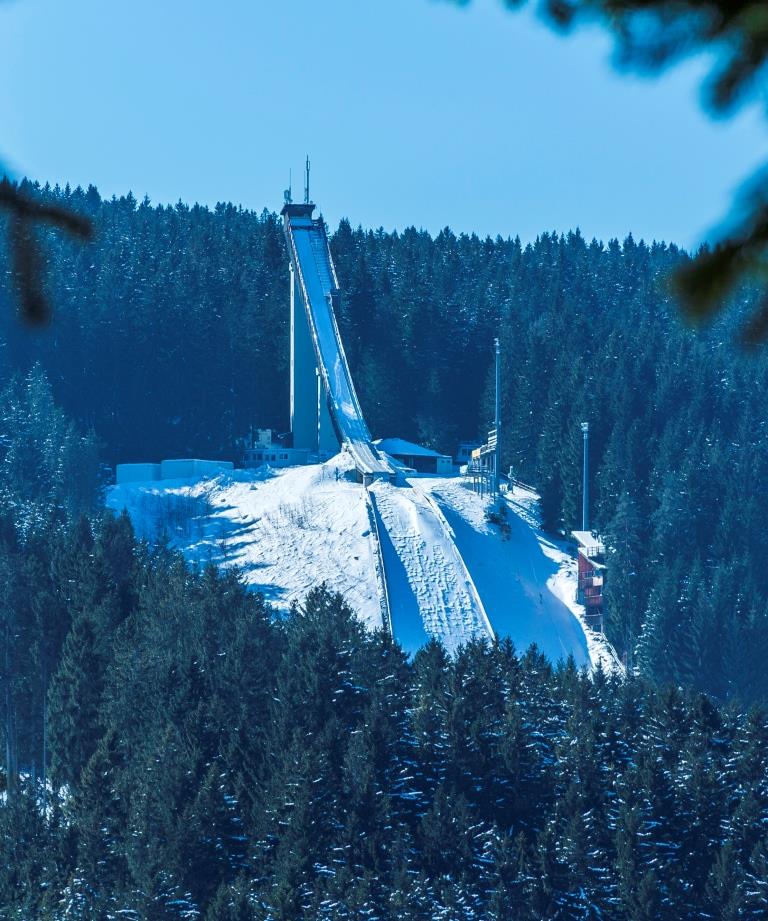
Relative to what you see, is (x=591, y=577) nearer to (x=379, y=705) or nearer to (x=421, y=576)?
(x=421, y=576)

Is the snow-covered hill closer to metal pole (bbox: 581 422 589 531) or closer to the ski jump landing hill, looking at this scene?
the ski jump landing hill

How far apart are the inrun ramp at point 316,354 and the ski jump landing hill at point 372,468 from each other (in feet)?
0.12

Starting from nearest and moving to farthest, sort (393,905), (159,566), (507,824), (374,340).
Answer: (393,905)
(507,824)
(159,566)
(374,340)

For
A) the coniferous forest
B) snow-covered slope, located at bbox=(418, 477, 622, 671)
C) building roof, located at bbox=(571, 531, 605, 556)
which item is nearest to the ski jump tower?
snow-covered slope, located at bbox=(418, 477, 622, 671)

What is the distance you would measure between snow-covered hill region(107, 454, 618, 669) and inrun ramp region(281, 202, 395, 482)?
3.44 m

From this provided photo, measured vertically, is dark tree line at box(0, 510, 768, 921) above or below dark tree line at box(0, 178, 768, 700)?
below

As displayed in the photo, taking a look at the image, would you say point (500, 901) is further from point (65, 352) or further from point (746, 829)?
point (65, 352)

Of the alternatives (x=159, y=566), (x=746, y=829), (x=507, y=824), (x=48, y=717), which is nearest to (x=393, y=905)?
(x=507, y=824)

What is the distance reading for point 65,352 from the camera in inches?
2498

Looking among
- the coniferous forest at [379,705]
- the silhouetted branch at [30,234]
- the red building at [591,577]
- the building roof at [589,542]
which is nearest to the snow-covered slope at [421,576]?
the coniferous forest at [379,705]

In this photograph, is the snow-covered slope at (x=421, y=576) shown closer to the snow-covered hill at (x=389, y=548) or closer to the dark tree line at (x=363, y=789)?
the snow-covered hill at (x=389, y=548)

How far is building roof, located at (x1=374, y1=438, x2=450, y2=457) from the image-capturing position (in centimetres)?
5892

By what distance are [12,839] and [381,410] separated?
4281 cm

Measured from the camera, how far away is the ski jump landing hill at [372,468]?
4275 cm
